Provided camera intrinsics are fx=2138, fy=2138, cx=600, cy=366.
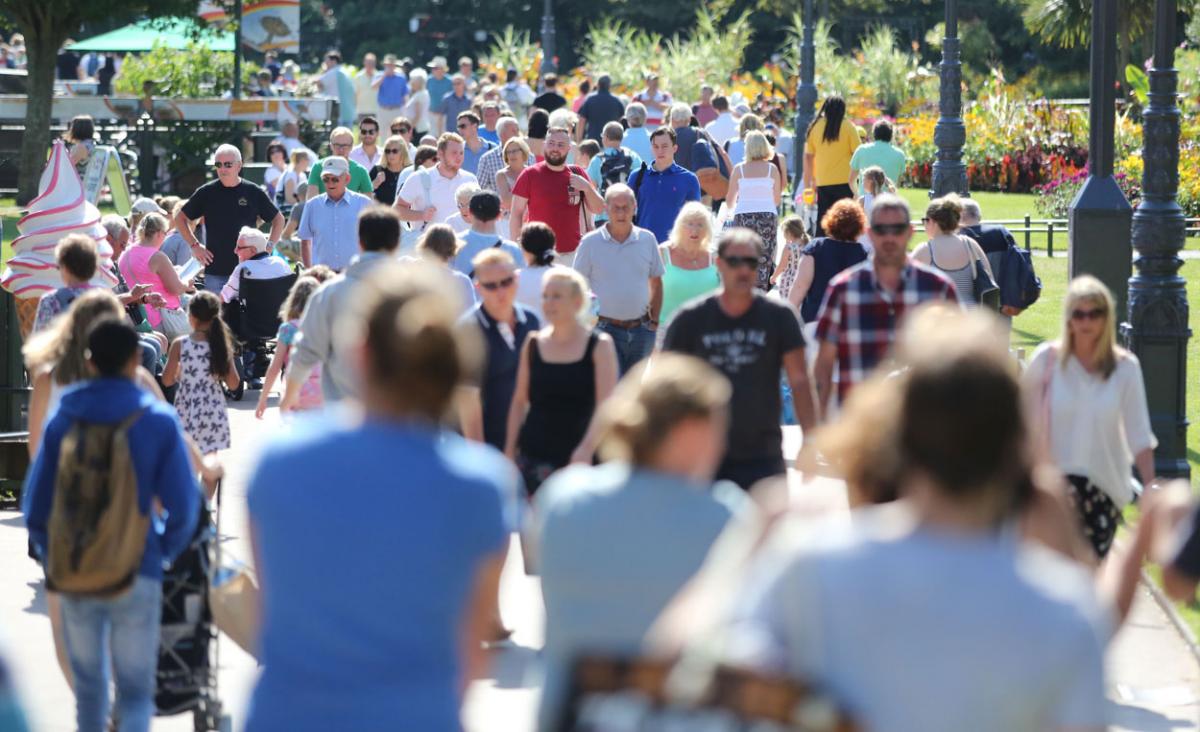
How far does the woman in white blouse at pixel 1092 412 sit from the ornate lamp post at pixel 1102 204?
17.9ft

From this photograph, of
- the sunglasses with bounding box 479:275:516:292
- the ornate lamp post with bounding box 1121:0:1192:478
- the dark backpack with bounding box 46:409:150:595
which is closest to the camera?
the dark backpack with bounding box 46:409:150:595

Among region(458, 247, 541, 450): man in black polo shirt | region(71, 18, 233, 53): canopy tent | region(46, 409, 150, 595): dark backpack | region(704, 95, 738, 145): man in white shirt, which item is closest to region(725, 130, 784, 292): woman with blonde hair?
region(458, 247, 541, 450): man in black polo shirt

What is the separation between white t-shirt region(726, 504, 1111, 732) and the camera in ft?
10.6

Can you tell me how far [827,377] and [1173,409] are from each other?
376cm

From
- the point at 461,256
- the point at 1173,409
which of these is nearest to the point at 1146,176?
the point at 1173,409

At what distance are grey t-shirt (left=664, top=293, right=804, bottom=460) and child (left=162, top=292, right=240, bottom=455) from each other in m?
3.53

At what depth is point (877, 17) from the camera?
6669cm

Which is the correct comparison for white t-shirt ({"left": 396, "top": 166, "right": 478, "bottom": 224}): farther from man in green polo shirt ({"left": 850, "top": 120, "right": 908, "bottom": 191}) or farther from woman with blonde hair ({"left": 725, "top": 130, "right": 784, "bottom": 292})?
man in green polo shirt ({"left": 850, "top": 120, "right": 908, "bottom": 191})

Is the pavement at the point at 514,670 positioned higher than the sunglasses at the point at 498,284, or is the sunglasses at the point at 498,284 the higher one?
the sunglasses at the point at 498,284

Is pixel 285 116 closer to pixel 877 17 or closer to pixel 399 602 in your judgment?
pixel 399 602

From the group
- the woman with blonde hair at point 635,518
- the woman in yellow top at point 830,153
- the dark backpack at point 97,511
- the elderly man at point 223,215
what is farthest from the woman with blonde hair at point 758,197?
the woman with blonde hair at point 635,518

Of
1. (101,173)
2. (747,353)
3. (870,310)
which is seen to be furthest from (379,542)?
(101,173)

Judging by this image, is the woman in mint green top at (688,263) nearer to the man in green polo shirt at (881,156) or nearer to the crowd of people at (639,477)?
the crowd of people at (639,477)

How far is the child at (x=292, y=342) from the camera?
1005 cm
